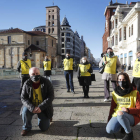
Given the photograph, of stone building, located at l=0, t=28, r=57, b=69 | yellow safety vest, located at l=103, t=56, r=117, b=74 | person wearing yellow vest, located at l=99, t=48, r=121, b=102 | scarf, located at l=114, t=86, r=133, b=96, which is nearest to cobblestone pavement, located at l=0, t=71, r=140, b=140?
scarf, located at l=114, t=86, r=133, b=96

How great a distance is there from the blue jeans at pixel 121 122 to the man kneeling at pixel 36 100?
4.14ft

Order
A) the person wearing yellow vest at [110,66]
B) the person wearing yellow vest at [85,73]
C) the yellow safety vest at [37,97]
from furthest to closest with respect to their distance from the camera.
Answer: the person wearing yellow vest at [85,73] → the person wearing yellow vest at [110,66] → the yellow safety vest at [37,97]

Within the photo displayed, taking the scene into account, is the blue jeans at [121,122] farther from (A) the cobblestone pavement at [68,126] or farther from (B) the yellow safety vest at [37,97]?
(B) the yellow safety vest at [37,97]

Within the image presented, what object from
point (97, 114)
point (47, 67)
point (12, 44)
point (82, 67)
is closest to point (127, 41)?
point (47, 67)

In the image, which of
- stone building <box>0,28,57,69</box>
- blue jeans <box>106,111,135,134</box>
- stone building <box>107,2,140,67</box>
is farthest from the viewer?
stone building <box>0,28,57,69</box>

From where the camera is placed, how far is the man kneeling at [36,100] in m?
3.27

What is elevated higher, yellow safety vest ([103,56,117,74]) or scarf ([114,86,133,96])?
yellow safety vest ([103,56,117,74])

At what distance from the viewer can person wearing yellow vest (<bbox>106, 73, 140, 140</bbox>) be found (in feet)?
9.49

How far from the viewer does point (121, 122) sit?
2.88 meters

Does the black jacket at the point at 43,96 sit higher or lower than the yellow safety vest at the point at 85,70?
lower

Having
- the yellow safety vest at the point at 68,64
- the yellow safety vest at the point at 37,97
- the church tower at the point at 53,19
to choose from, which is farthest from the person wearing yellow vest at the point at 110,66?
the church tower at the point at 53,19

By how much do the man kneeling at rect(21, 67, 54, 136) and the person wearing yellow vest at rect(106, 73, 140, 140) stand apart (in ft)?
4.18

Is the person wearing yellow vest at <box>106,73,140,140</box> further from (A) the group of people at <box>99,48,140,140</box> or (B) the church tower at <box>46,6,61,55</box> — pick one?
(B) the church tower at <box>46,6,61,55</box>

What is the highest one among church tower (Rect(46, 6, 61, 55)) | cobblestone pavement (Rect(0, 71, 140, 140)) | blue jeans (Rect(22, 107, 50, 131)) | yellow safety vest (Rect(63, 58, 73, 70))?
church tower (Rect(46, 6, 61, 55))
